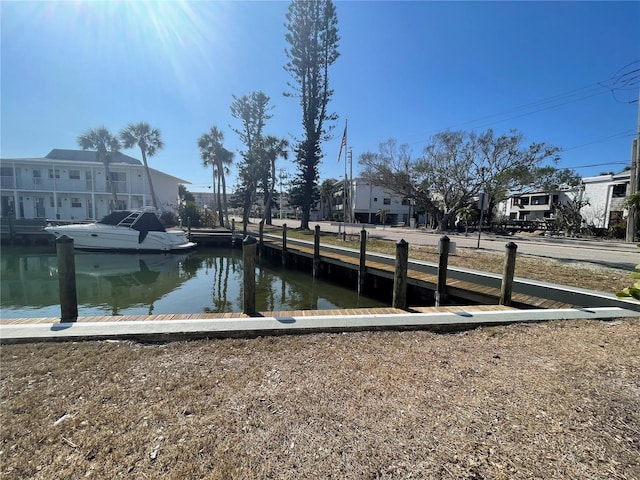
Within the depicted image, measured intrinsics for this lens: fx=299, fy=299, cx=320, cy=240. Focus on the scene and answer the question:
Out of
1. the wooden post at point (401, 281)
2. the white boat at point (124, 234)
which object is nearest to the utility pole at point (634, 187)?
the wooden post at point (401, 281)

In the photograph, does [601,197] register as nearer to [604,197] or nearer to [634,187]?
[604,197]

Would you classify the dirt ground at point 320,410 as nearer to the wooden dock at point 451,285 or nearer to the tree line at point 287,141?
the wooden dock at point 451,285

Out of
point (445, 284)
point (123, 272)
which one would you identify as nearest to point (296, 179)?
point (123, 272)

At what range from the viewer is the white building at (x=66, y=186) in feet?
81.2

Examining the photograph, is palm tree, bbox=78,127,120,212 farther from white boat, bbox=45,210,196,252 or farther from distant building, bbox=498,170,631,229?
distant building, bbox=498,170,631,229

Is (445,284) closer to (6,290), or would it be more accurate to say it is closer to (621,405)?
(621,405)

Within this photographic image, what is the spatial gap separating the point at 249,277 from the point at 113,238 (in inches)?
583

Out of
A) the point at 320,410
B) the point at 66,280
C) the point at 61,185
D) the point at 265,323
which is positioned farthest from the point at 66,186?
the point at 320,410

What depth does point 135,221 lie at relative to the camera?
53.8 ft

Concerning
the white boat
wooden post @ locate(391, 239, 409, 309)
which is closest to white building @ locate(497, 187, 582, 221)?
wooden post @ locate(391, 239, 409, 309)

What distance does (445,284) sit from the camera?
6.67 metres

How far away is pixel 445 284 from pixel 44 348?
6756mm

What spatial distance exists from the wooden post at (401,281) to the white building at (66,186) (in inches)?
1139

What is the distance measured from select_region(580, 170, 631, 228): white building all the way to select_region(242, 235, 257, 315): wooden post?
106ft
